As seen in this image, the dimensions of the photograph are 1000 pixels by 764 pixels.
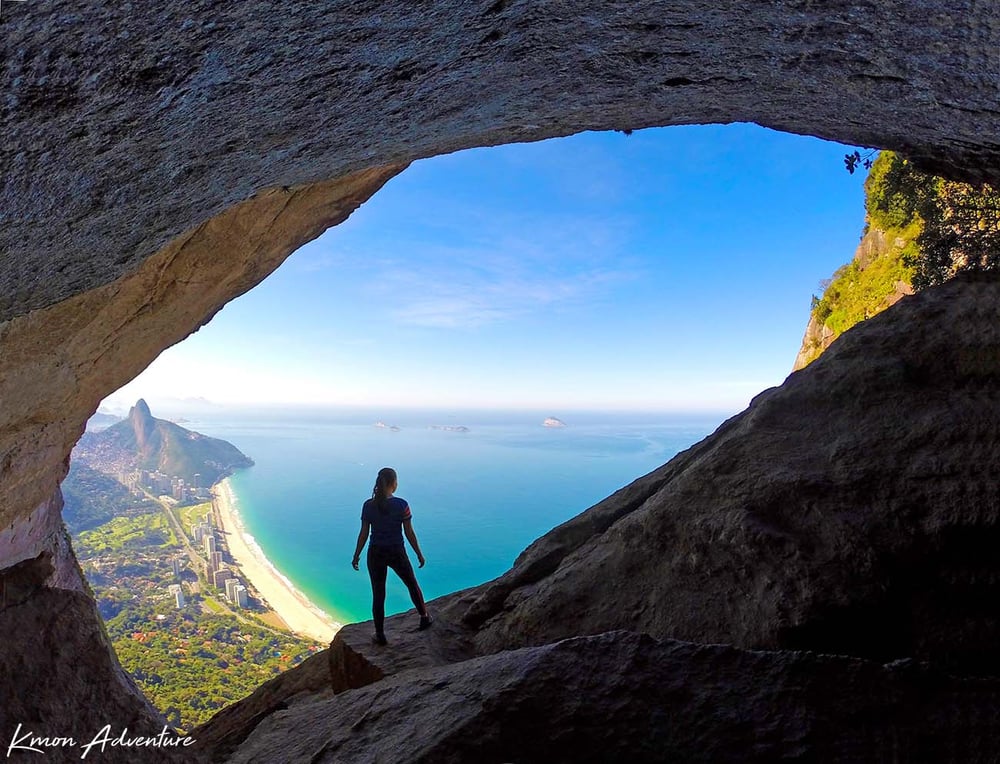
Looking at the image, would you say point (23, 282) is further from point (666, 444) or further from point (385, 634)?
point (666, 444)

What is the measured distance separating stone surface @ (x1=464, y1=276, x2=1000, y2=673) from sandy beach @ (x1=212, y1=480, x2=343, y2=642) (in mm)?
34331

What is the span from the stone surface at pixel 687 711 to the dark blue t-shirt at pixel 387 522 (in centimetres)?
311

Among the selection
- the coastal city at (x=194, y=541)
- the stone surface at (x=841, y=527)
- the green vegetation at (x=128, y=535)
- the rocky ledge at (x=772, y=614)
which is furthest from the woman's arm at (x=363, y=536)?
the green vegetation at (x=128, y=535)

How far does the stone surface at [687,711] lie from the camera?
12.2ft

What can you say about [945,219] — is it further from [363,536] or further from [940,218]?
[363,536]

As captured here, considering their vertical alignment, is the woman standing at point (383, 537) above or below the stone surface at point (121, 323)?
below

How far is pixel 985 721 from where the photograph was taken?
3693 millimetres

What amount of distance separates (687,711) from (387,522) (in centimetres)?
499

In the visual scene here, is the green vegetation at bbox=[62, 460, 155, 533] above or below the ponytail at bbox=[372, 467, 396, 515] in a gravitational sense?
below

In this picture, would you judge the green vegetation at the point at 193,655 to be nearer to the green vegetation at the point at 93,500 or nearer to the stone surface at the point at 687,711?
the stone surface at the point at 687,711

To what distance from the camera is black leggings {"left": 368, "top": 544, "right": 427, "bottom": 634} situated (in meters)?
7.85
